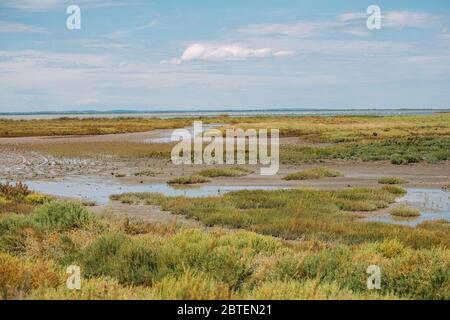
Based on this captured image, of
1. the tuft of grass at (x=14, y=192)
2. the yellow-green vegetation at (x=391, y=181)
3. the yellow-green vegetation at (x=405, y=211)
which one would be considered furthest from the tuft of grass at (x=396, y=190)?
the tuft of grass at (x=14, y=192)

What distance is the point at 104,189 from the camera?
85.4ft

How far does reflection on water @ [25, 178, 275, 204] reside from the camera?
24.0 meters

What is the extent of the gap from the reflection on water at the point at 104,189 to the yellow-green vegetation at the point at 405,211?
740 cm

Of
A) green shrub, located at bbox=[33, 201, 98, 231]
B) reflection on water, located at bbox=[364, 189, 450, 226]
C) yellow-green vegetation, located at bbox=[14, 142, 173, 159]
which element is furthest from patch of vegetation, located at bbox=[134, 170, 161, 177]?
green shrub, located at bbox=[33, 201, 98, 231]

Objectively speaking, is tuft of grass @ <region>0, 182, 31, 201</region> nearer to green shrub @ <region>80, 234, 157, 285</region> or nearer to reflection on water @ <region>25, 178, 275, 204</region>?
reflection on water @ <region>25, 178, 275, 204</region>

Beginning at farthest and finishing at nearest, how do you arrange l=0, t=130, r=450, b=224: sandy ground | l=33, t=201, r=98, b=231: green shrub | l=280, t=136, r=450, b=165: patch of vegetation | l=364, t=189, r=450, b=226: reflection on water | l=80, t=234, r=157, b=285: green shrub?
l=280, t=136, r=450, b=165: patch of vegetation, l=0, t=130, r=450, b=224: sandy ground, l=364, t=189, r=450, b=226: reflection on water, l=33, t=201, r=98, b=231: green shrub, l=80, t=234, r=157, b=285: green shrub

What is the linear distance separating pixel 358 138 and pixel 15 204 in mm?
40801

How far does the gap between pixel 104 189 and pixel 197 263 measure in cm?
1776

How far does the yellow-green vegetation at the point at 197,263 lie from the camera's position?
688cm

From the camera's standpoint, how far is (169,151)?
45062mm

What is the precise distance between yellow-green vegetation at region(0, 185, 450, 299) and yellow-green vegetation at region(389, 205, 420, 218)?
3.37 metres

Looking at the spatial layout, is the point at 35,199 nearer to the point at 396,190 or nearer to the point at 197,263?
the point at 197,263

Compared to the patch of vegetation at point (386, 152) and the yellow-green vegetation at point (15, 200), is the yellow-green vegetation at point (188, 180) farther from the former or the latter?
the patch of vegetation at point (386, 152)
